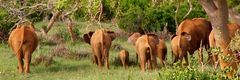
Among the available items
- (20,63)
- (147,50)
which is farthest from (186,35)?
(20,63)

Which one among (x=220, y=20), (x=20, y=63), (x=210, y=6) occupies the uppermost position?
(x=210, y=6)

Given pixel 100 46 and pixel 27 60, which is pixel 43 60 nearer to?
pixel 27 60

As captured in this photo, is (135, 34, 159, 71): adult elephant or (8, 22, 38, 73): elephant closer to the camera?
(135, 34, 159, 71): adult elephant

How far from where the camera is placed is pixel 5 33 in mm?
23688

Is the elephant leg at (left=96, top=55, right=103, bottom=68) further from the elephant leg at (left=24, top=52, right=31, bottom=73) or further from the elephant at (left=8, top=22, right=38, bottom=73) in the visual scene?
the elephant leg at (left=24, top=52, right=31, bottom=73)

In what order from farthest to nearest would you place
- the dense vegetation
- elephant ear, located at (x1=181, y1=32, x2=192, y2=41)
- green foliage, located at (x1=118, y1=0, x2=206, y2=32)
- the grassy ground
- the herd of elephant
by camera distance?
green foliage, located at (x1=118, y1=0, x2=206, y2=32)
elephant ear, located at (x1=181, y1=32, x2=192, y2=41)
the herd of elephant
the dense vegetation
the grassy ground

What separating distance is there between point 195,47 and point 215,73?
7529mm

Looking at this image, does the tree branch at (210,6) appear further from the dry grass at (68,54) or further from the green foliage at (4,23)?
the green foliage at (4,23)

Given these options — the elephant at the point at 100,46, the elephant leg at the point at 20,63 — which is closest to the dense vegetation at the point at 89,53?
the elephant leg at the point at 20,63

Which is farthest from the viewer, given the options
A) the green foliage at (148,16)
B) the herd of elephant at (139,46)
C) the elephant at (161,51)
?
the green foliage at (148,16)

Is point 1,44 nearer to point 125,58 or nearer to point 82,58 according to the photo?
point 82,58

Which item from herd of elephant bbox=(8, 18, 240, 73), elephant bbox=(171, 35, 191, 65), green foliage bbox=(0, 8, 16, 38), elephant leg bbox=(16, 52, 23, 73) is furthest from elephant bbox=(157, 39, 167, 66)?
green foliage bbox=(0, 8, 16, 38)

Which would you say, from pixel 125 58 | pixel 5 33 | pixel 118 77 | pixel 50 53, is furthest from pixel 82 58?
pixel 5 33

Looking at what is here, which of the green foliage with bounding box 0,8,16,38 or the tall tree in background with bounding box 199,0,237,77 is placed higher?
the tall tree in background with bounding box 199,0,237,77
